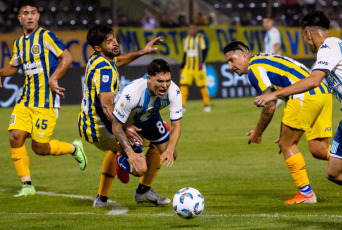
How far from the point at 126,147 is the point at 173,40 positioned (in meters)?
14.7

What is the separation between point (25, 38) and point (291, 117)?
3.39 meters

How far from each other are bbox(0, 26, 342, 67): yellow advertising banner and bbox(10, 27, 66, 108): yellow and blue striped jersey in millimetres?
11437

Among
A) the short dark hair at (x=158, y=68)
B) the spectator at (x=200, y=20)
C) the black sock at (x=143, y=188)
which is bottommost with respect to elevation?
the black sock at (x=143, y=188)

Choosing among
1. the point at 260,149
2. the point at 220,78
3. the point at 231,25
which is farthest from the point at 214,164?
the point at 231,25

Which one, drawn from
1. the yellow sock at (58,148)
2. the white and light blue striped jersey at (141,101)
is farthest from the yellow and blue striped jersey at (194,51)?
the white and light blue striped jersey at (141,101)

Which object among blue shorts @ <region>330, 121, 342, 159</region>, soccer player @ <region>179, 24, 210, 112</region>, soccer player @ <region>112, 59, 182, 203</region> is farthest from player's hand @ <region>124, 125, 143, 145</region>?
soccer player @ <region>179, 24, 210, 112</region>

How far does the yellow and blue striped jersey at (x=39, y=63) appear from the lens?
8008 millimetres

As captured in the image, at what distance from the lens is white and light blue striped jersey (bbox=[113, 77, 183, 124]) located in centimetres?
625

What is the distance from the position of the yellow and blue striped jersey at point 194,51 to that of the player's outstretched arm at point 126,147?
11.4m

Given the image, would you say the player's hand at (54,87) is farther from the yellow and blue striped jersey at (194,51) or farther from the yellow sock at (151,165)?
the yellow and blue striped jersey at (194,51)

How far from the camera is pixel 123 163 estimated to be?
6.54 metres

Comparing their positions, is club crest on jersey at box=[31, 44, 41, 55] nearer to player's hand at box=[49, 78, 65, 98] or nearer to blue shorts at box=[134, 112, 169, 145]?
player's hand at box=[49, 78, 65, 98]

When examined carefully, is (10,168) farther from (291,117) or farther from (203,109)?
(203,109)

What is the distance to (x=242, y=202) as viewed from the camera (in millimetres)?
7055
